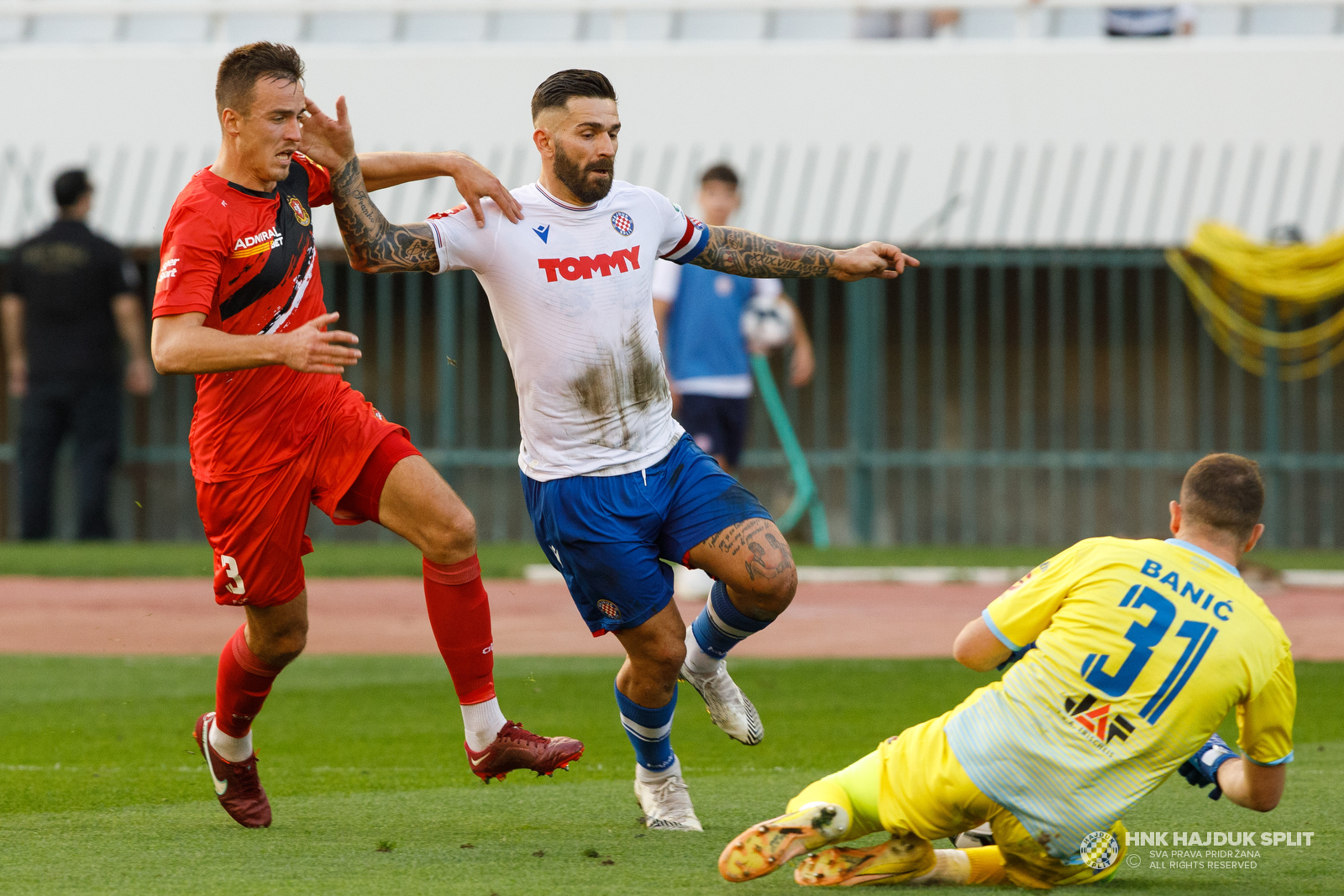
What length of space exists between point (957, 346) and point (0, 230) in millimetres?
9120

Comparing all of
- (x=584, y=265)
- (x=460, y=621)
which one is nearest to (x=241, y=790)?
(x=460, y=621)

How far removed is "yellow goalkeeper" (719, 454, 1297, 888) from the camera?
403cm

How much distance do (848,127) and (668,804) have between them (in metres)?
12.0

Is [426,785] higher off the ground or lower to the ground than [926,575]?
higher

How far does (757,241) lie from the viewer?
5820 mm

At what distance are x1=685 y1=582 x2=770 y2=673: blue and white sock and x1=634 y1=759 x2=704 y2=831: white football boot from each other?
39cm

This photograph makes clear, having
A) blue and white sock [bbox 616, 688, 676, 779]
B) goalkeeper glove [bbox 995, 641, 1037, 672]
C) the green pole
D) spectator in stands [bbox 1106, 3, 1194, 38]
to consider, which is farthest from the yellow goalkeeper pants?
spectator in stands [bbox 1106, 3, 1194, 38]

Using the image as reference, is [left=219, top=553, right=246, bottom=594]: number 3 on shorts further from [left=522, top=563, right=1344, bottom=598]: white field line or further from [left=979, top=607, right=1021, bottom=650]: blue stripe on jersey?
[left=522, top=563, right=1344, bottom=598]: white field line

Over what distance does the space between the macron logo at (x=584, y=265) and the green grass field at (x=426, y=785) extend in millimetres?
1667

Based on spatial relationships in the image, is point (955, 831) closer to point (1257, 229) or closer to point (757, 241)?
point (757, 241)

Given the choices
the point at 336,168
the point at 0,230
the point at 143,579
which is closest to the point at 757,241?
the point at 336,168

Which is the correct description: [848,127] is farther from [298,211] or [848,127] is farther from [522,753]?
[522,753]

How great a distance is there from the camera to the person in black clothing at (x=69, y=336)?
46.4 ft

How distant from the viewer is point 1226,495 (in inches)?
159
